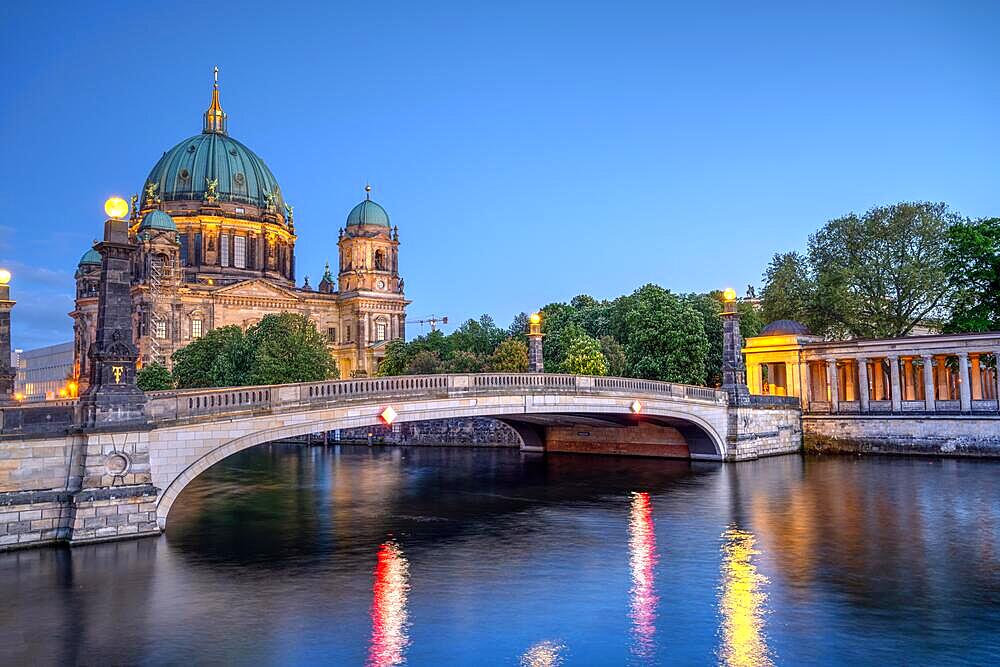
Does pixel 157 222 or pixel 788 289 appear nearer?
pixel 788 289

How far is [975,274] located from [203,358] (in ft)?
186

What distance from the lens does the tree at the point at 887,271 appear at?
54.0 metres

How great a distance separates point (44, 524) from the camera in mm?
21078

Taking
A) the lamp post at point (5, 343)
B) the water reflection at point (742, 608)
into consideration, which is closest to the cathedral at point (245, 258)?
the lamp post at point (5, 343)

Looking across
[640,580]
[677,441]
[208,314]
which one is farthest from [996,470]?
[208,314]

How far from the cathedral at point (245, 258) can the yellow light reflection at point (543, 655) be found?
263 ft

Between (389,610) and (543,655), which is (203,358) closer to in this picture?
(389,610)

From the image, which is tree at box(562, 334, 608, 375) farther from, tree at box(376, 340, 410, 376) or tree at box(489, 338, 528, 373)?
tree at box(376, 340, 410, 376)

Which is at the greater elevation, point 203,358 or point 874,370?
point 203,358

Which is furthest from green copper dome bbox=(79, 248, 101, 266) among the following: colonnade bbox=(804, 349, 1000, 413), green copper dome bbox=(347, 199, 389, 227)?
colonnade bbox=(804, 349, 1000, 413)

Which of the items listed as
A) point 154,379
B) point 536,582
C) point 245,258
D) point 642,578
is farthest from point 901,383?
point 245,258

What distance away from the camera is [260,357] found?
5997cm

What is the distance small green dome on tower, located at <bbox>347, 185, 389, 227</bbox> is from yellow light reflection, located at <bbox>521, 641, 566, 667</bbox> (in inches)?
3459

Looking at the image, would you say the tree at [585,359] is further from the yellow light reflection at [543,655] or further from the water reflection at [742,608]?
the yellow light reflection at [543,655]
